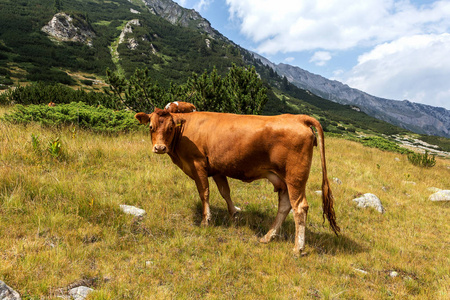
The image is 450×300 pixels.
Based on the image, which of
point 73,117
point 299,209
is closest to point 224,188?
point 299,209

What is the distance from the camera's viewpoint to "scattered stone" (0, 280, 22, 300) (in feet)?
6.58

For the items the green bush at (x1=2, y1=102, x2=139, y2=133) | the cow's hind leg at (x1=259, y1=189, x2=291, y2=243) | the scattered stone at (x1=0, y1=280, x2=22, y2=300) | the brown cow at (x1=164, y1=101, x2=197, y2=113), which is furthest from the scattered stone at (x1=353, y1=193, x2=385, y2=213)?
the green bush at (x1=2, y1=102, x2=139, y2=133)

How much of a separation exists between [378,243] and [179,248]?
425 centimetres

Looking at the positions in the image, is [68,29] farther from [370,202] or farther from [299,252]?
[299,252]

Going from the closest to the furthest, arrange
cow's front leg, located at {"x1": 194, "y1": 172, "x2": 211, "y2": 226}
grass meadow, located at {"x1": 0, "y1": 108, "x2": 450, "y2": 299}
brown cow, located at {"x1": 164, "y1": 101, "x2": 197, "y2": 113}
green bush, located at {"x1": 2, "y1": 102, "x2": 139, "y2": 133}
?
1. grass meadow, located at {"x1": 0, "y1": 108, "x2": 450, "y2": 299}
2. cow's front leg, located at {"x1": 194, "y1": 172, "x2": 211, "y2": 226}
3. brown cow, located at {"x1": 164, "y1": 101, "x2": 197, "y2": 113}
4. green bush, located at {"x1": 2, "y1": 102, "x2": 139, "y2": 133}

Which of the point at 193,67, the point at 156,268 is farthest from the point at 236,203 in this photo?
the point at 193,67

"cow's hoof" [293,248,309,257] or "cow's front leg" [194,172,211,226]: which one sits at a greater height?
"cow's front leg" [194,172,211,226]

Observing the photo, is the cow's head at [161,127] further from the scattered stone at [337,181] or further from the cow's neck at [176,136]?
the scattered stone at [337,181]

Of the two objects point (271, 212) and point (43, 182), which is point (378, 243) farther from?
point (43, 182)

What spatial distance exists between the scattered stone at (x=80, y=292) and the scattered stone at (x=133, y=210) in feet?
5.96

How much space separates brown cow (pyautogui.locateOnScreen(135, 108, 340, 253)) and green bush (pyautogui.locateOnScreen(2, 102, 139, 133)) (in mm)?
6377

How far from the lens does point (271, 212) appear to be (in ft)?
19.0

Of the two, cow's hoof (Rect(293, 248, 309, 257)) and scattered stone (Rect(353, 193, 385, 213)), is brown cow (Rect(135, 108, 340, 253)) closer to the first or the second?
cow's hoof (Rect(293, 248, 309, 257))

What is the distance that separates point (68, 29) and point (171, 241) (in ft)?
441
